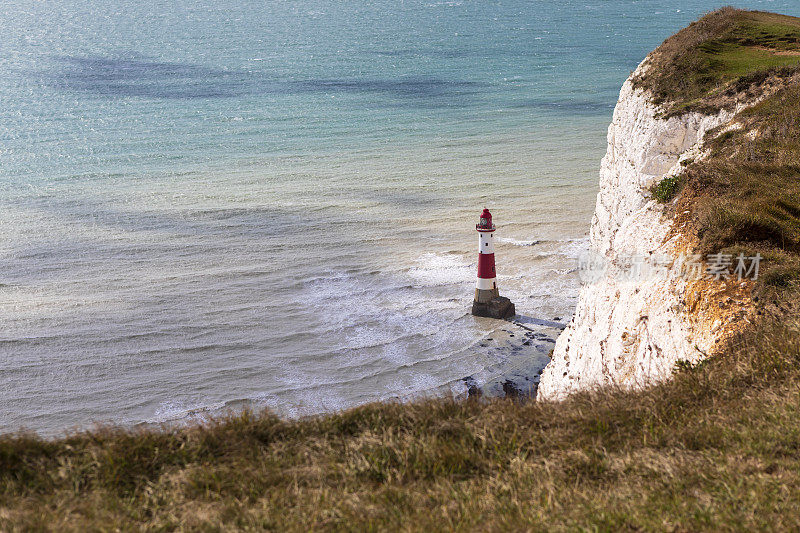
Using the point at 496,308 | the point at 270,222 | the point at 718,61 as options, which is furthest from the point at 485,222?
the point at 270,222

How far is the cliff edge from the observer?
21.4ft

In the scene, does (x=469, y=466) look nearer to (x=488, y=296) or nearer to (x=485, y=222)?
(x=485, y=222)

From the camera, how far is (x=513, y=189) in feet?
83.1

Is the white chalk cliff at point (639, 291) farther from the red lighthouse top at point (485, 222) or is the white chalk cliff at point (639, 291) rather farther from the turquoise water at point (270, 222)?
the turquoise water at point (270, 222)

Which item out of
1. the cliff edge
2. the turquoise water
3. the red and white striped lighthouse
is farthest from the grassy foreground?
the red and white striped lighthouse

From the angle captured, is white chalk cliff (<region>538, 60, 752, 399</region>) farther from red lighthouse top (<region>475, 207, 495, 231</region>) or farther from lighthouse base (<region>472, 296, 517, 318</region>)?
lighthouse base (<region>472, 296, 517, 318</region>)

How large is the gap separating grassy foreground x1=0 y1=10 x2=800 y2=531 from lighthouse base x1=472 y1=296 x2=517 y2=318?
8.39m

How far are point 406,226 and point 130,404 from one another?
36.8ft

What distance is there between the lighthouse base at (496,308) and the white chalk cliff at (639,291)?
212 cm

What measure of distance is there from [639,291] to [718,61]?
8214 millimetres

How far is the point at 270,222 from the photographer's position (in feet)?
70.8

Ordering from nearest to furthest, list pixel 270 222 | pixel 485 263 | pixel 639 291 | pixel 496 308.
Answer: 1. pixel 639 291
2. pixel 485 263
3. pixel 496 308
4. pixel 270 222

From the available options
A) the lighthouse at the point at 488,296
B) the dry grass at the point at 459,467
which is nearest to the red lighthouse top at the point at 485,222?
the lighthouse at the point at 488,296

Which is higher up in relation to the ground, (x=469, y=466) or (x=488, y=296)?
(x=469, y=466)
